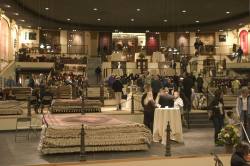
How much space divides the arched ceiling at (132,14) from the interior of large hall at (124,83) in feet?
0.22

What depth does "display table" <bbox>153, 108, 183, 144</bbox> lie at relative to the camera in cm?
1191

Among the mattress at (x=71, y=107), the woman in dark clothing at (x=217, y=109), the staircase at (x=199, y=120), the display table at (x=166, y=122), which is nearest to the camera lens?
the woman in dark clothing at (x=217, y=109)

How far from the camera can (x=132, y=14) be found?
27.9 meters

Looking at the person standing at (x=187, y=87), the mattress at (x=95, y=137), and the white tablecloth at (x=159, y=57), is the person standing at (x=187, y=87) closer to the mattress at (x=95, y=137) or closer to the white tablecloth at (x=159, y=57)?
the mattress at (x=95, y=137)

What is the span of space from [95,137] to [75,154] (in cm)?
63

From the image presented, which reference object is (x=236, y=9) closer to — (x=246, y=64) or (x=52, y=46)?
(x=246, y=64)

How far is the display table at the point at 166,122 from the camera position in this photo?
11914mm

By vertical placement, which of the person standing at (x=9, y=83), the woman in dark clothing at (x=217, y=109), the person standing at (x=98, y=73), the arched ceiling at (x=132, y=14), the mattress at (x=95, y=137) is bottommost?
the mattress at (x=95, y=137)

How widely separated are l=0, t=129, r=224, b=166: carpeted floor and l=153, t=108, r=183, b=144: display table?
0.34 metres

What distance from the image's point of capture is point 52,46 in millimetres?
32719

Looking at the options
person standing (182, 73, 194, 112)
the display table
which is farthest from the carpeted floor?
person standing (182, 73, 194, 112)

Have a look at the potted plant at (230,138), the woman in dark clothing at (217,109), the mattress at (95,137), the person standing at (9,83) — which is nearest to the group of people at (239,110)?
the woman in dark clothing at (217,109)

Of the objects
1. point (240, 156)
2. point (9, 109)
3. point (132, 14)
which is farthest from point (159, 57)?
point (240, 156)

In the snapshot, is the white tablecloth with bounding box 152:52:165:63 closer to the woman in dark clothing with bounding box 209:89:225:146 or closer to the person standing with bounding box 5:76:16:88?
the person standing with bounding box 5:76:16:88
